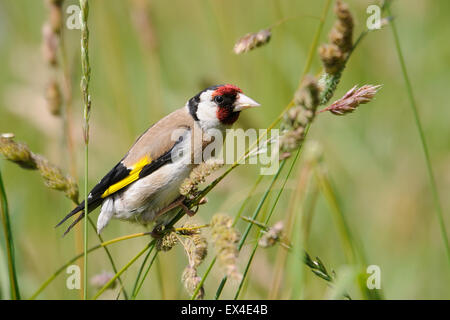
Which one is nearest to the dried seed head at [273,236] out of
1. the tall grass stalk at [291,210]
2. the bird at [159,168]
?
the tall grass stalk at [291,210]

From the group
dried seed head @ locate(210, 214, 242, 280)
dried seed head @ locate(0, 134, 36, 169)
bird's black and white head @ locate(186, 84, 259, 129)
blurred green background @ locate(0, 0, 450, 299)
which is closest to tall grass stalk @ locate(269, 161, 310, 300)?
dried seed head @ locate(210, 214, 242, 280)

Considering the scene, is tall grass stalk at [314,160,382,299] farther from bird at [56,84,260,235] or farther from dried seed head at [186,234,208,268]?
bird at [56,84,260,235]

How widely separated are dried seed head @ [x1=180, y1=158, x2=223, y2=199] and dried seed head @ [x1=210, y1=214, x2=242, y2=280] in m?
0.24

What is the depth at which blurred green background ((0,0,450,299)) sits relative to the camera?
11.1 ft

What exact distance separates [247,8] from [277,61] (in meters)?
1.88

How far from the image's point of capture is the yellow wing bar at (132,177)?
294 cm

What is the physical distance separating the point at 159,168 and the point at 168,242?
3.32 ft

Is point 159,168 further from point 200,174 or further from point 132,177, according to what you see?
point 200,174

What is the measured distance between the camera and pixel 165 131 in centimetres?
318

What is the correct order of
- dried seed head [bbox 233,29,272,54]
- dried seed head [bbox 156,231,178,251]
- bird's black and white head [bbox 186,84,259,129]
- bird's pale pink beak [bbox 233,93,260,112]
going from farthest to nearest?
bird's black and white head [bbox 186,84,259,129] → bird's pale pink beak [bbox 233,93,260,112] → dried seed head [bbox 156,231,178,251] → dried seed head [bbox 233,29,272,54]

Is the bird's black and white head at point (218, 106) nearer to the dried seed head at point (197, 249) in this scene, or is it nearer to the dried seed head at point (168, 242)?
the dried seed head at point (168, 242)

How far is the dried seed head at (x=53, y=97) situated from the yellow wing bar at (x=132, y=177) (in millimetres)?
495

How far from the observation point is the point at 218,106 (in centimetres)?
322
